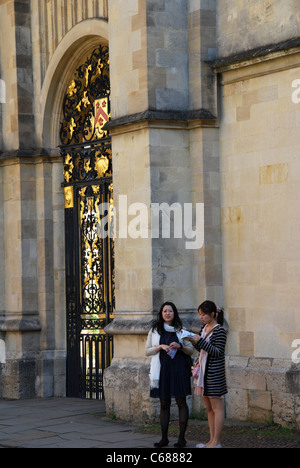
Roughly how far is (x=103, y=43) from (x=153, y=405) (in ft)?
19.0

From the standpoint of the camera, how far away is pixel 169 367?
10234 mm

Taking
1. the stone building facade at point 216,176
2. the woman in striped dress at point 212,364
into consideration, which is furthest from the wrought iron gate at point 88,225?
the woman in striped dress at point 212,364

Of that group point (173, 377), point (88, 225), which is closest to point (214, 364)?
point (173, 377)

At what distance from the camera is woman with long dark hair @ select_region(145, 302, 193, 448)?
10156 mm

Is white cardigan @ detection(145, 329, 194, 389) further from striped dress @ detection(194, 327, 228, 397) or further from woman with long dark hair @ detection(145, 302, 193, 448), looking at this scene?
striped dress @ detection(194, 327, 228, 397)

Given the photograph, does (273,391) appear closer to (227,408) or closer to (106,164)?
(227,408)

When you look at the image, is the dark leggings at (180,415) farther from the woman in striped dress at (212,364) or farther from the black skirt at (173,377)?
the woman in striped dress at (212,364)

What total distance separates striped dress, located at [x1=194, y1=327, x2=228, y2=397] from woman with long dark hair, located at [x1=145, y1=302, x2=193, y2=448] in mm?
504

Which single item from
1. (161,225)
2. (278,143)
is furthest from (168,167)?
(278,143)

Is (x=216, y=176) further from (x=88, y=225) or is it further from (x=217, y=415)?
(x=217, y=415)

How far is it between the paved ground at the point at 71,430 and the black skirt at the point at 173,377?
581mm

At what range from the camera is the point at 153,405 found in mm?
11938

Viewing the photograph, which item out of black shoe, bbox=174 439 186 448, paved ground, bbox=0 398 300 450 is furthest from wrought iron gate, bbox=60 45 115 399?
black shoe, bbox=174 439 186 448

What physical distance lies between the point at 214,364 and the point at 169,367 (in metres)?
0.70
